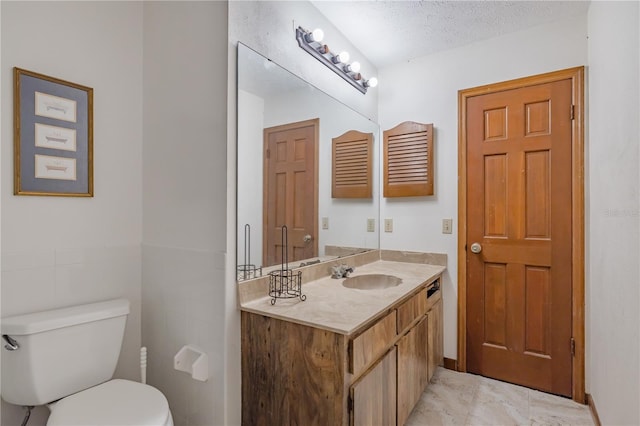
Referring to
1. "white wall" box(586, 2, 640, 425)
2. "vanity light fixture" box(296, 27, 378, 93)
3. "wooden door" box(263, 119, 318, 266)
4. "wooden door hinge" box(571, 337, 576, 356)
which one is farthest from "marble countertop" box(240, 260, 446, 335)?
"vanity light fixture" box(296, 27, 378, 93)

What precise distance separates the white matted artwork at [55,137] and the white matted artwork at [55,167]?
53 mm

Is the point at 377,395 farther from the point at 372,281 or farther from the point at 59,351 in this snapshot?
the point at 59,351

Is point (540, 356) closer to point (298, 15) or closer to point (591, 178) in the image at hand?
point (591, 178)

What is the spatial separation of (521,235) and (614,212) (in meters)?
0.69

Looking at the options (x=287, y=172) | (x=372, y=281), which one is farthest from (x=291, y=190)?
(x=372, y=281)

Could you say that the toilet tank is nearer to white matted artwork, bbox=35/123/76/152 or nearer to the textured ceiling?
white matted artwork, bbox=35/123/76/152

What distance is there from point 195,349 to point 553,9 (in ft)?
9.16

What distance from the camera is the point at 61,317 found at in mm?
1368

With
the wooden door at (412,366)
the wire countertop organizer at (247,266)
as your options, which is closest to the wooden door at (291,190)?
the wire countertop organizer at (247,266)

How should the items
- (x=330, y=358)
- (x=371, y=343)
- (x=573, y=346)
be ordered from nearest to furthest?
(x=330, y=358) → (x=371, y=343) → (x=573, y=346)

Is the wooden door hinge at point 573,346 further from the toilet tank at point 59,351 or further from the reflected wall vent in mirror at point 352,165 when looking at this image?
the toilet tank at point 59,351

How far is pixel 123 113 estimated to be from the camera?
1768 millimetres

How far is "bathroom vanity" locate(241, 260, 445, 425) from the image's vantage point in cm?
123

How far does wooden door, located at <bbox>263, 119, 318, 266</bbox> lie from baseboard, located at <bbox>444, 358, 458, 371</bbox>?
4.47 ft
